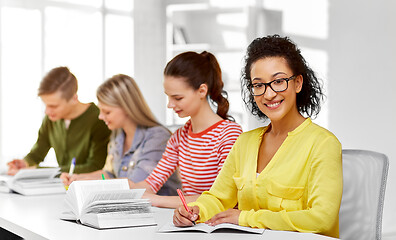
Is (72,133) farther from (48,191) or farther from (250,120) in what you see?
(250,120)

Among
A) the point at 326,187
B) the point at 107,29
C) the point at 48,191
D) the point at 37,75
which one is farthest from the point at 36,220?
the point at 107,29

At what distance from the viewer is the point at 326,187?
4.83 feet

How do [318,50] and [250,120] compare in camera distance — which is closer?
[318,50]

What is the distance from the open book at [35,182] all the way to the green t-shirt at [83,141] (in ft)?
1.16

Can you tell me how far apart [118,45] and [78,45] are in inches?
19.3

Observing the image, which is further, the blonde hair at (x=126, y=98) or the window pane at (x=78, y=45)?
the window pane at (x=78, y=45)

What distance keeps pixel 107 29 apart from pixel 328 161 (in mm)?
4129

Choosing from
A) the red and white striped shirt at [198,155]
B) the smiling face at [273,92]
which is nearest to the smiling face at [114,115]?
the red and white striped shirt at [198,155]

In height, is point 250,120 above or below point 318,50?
below

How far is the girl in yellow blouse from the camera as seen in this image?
1.48 m

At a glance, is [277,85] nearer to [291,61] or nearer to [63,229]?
[291,61]

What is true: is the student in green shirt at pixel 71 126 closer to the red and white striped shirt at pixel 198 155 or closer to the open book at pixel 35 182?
the open book at pixel 35 182

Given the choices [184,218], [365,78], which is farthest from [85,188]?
[365,78]

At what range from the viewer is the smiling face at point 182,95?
6.87ft
